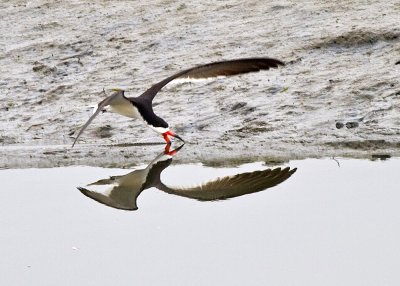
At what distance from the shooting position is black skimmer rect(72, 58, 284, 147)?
984 centimetres

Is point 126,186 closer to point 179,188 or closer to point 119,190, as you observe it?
point 119,190

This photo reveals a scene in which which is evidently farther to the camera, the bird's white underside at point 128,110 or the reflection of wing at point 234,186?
the bird's white underside at point 128,110

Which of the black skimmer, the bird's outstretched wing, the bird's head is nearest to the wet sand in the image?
the bird's head

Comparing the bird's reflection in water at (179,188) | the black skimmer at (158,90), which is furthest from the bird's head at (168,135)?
the bird's reflection in water at (179,188)

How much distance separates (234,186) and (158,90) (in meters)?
1.74

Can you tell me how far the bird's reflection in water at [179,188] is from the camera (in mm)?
8695

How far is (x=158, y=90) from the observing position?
1034 centimetres

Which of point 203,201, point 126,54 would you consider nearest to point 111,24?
point 126,54

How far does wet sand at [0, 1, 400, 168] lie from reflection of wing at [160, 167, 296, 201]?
58 centimetres

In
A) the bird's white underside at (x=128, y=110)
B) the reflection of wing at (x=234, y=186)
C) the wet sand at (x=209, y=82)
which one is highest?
the bird's white underside at (x=128, y=110)

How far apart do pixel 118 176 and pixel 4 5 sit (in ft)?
22.5

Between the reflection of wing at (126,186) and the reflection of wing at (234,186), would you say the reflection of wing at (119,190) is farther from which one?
the reflection of wing at (234,186)

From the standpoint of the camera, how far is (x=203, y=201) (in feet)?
28.1

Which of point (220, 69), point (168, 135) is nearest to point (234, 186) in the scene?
point (168, 135)
